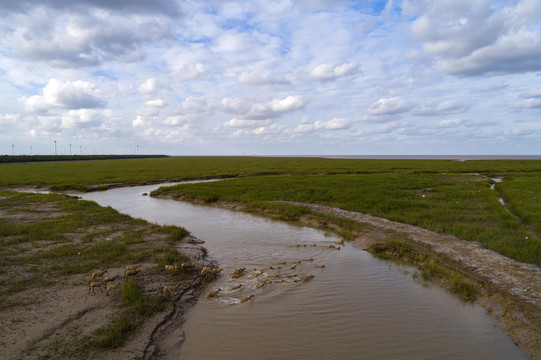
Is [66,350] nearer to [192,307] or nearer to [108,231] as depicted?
[192,307]

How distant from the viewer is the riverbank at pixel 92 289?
17.9 ft

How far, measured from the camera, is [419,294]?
793cm

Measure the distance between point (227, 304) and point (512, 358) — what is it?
555cm

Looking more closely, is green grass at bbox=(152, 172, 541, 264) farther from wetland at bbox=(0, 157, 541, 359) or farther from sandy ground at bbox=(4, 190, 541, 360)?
sandy ground at bbox=(4, 190, 541, 360)

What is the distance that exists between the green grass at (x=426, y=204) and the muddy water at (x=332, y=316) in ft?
14.3

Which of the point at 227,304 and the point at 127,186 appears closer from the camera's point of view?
the point at 227,304

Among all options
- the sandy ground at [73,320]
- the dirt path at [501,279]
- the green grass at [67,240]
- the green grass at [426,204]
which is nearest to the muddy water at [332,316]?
the dirt path at [501,279]

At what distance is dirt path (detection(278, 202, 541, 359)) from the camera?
20.8 ft

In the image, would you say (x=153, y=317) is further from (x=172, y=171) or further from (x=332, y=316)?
(x=172, y=171)

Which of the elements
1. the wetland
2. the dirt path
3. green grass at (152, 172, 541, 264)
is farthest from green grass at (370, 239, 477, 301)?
green grass at (152, 172, 541, 264)

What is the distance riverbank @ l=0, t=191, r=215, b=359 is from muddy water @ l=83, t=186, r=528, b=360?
0.77 meters

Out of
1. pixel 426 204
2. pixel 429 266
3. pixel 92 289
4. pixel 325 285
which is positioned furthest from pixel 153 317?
pixel 426 204

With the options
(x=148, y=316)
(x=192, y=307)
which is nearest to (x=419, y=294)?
(x=192, y=307)

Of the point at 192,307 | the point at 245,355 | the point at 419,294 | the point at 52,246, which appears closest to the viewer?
the point at 245,355
